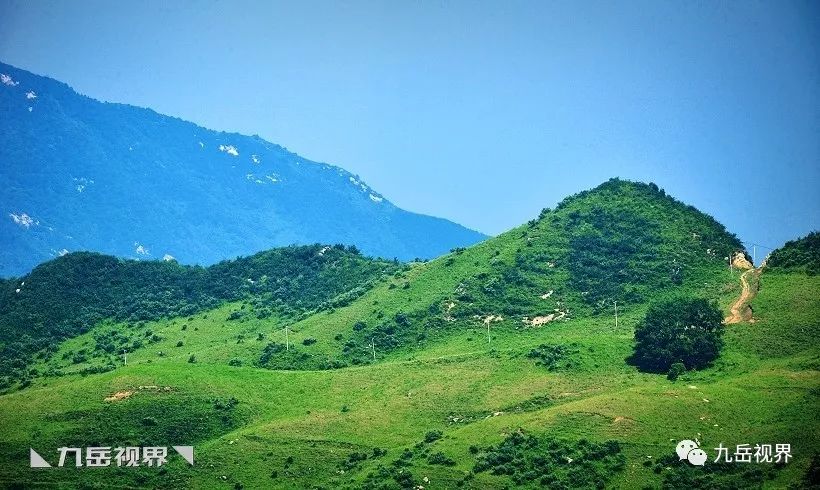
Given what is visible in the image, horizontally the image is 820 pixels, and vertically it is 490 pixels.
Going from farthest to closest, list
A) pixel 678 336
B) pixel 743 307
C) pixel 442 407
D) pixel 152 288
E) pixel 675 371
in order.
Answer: pixel 152 288 → pixel 743 307 → pixel 678 336 → pixel 675 371 → pixel 442 407

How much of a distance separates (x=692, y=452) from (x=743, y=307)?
45627mm

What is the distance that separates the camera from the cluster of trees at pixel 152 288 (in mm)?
170375

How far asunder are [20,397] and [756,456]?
8744 cm

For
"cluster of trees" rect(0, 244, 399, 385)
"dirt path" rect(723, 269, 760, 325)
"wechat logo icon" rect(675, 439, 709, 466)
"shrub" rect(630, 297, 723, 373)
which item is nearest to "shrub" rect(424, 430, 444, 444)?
"wechat logo icon" rect(675, 439, 709, 466)

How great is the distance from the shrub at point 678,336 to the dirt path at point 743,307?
5.00 m

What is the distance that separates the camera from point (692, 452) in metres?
96.8

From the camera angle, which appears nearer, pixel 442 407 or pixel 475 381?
pixel 442 407

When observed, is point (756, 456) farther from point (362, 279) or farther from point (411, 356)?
point (362, 279)

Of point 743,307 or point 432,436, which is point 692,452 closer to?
point 432,436

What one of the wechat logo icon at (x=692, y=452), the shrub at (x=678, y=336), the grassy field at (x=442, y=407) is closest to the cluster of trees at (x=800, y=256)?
the grassy field at (x=442, y=407)

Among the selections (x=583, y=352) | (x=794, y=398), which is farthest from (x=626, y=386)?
(x=794, y=398)

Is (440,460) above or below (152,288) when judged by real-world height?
below

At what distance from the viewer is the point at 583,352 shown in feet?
420

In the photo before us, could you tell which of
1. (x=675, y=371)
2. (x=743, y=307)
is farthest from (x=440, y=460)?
(x=743, y=307)
